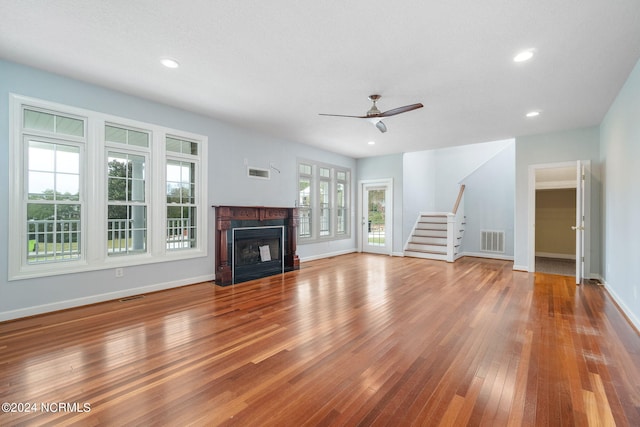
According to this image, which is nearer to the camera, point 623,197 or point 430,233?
point 623,197

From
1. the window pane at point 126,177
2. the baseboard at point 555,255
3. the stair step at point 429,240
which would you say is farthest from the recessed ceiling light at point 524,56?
the baseboard at point 555,255

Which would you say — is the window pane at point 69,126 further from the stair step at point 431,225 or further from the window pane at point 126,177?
the stair step at point 431,225

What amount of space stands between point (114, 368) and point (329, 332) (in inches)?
71.9

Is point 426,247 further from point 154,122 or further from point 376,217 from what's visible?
point 154,122

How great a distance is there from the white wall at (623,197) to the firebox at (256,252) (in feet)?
16.7

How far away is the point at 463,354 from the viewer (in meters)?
2.43

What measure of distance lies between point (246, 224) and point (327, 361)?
3.52 meters

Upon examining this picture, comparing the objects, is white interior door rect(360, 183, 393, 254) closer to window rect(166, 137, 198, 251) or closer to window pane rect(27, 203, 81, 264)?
window rect(166, 137, 198, 251)

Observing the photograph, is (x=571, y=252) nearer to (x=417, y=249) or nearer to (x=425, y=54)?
(x=417, y=249)

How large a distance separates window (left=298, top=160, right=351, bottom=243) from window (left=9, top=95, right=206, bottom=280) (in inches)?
109

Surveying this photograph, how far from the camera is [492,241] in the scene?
25.2ft

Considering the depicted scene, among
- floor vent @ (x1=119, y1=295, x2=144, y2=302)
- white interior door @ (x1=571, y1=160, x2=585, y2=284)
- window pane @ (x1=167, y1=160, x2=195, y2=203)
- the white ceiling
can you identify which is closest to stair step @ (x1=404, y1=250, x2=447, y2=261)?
white interior door @ (x1=571, y1=160, x2=585, y2=284)

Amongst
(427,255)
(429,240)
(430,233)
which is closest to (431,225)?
(430,233)

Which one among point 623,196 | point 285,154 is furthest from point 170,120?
point 623,196
